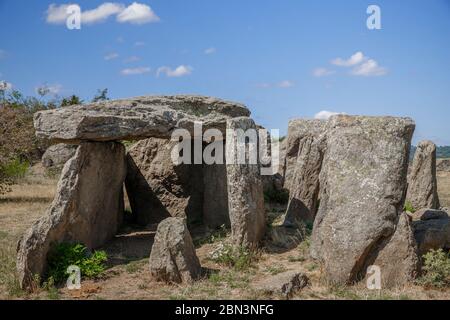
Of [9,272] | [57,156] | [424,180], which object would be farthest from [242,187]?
[57,156]

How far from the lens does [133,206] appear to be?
15.5 m

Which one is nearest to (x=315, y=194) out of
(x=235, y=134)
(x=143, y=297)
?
(x=235, y=134)

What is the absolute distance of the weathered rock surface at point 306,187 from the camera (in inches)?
538

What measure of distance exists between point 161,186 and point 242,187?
456cm

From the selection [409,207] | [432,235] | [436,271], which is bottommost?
[436,271]

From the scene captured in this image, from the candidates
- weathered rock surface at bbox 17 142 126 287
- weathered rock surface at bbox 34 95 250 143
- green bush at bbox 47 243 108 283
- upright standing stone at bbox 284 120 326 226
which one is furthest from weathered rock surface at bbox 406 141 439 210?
green bush at bbox 47 243 108 283

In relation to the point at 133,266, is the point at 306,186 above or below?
above

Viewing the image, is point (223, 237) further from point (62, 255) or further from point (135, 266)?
point (62, 255)

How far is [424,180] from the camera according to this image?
15.9 metres

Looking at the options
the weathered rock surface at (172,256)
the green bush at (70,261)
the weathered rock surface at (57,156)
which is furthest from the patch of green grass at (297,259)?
the weathered rock surface at (57,156)

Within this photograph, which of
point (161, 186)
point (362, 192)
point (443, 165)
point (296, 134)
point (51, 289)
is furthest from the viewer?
point (443, 165)

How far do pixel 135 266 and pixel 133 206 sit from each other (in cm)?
458

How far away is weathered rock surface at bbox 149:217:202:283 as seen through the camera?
32.1ft

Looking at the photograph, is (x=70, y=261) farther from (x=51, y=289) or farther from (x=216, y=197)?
(x=216, y=197)
